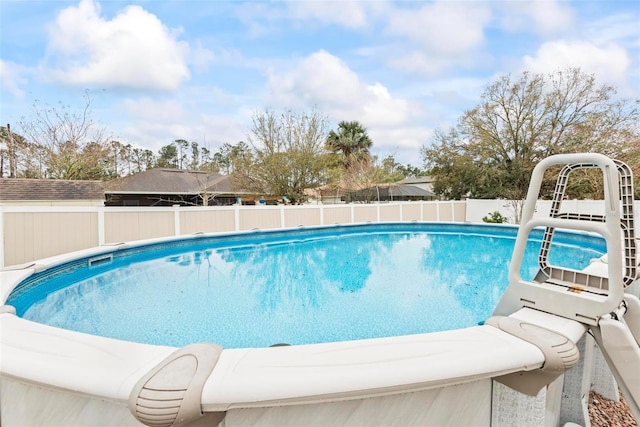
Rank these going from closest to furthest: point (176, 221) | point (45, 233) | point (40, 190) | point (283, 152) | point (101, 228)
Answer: point (45, 233)
point (101, 228)
point (176, 221)
point (40, 190)
point (283, 152)

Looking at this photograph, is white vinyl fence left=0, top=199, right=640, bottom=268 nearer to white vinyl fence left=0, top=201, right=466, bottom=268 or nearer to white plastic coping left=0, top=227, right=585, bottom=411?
white vinyl fence left=0, top=201, right=466, bottom=268

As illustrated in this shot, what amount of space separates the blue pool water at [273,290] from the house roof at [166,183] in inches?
402

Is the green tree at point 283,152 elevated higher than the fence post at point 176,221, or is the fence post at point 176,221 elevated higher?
the green tree at point 283,152

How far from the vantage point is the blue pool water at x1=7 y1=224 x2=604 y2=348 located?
4117 mm

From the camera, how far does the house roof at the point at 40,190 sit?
43.5 feet

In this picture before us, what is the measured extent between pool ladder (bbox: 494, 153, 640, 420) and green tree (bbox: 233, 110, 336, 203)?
14.3 metres

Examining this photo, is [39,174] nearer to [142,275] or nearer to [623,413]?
[142,275]

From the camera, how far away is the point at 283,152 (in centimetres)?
1597

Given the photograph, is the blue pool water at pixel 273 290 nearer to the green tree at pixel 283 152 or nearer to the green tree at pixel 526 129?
the green tree at pixel 283 152

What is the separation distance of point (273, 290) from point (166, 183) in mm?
17144

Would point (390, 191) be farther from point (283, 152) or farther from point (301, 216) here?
point (301, 216)

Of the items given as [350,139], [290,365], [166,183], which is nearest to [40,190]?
[166,183]

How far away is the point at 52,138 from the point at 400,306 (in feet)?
58.3

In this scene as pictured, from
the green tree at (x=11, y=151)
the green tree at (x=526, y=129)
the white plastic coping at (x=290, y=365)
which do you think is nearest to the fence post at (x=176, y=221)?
the white plastic coping at (x=290, y=365)
